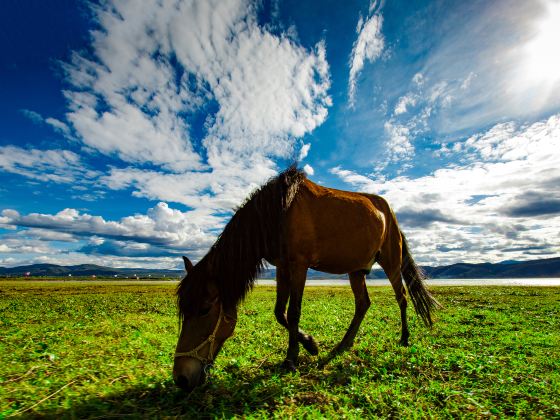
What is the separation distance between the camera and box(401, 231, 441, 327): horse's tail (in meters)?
7.64

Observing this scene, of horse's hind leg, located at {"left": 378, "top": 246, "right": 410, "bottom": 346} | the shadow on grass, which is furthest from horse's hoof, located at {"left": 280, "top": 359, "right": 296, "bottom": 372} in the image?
horse's hind leg, located at {"left": 378, "top": 246, "right": 410, "bottom": 346}

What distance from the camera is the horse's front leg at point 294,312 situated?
195 inches

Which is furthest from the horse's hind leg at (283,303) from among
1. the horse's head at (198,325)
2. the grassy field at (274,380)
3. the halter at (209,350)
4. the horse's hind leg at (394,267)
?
the horse's hind leg at (394,267)

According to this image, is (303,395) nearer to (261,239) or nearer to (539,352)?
(261,239)

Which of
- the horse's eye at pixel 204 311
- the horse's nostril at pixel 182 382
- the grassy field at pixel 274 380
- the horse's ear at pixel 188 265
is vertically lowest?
the grassy field at pixel 274 380

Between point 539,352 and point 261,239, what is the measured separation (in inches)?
273

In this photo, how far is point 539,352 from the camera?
6578 mm

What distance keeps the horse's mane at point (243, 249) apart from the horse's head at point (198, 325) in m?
0.01

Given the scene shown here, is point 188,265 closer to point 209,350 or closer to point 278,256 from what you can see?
point 209,350

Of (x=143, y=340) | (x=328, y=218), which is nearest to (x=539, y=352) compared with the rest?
(x=328, y=218)

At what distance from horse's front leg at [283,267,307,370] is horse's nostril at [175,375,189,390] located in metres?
Result: 1.80

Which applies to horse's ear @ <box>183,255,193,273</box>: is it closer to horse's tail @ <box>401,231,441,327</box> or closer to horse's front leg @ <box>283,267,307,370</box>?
horse's front leg @ <box>283,267,307,370</box>

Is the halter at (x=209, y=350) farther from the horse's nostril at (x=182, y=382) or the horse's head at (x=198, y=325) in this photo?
the horse's nostril at (x=182, y=382)

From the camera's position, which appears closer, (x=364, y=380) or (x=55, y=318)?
(x=364, y=380)
